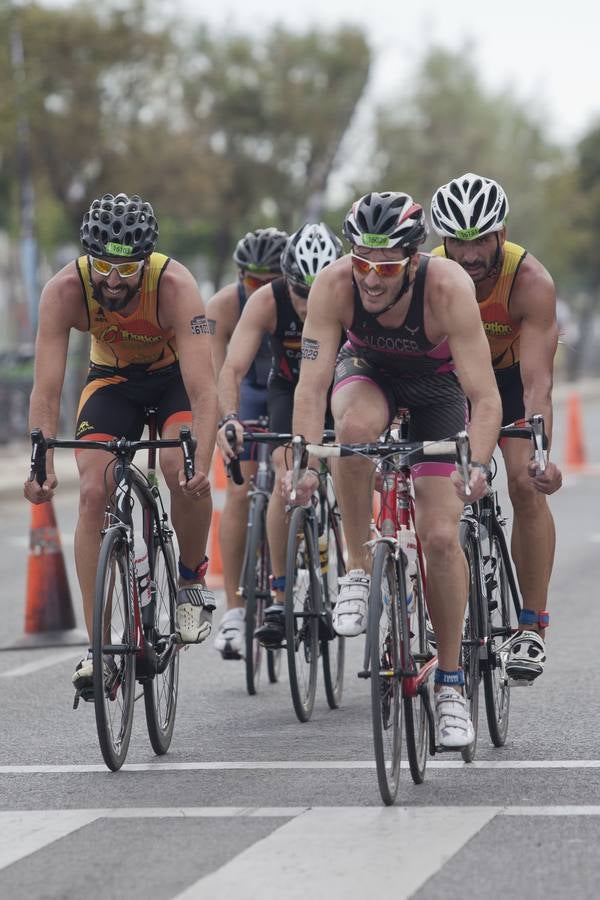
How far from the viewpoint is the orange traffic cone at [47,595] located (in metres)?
10.6

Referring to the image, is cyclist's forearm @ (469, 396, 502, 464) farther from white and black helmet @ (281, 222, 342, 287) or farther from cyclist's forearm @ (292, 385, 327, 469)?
white and black helmet @ (281, 222, 342, 287)

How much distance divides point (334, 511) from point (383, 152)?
137ft

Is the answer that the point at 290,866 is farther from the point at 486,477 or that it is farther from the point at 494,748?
the point at 494,748

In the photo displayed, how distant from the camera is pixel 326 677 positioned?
335 inches

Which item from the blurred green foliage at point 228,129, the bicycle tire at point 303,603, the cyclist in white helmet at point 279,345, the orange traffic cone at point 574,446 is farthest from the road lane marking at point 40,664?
the blurred green foliage at point 228,129

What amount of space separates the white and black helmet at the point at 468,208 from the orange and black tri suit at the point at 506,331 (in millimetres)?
138

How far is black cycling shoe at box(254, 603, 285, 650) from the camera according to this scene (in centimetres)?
842

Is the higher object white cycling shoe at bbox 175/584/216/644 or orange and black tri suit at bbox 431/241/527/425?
orange and black tri suit at bbox 431/241/527/425

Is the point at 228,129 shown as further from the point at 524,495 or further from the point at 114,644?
the point at 114,644

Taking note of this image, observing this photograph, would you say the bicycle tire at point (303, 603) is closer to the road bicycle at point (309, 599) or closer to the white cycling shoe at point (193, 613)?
the road bicycle at point (309, 599)

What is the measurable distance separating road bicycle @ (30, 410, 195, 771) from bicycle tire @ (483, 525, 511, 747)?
4.25 feet

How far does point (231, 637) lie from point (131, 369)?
2.05 metres

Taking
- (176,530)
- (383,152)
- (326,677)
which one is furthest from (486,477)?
(383,152)

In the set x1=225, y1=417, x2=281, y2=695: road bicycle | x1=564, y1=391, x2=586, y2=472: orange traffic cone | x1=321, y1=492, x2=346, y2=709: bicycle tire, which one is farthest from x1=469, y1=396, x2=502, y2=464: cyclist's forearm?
x1=564, y1=391, x2=586, y2=472: orange traffic cone
